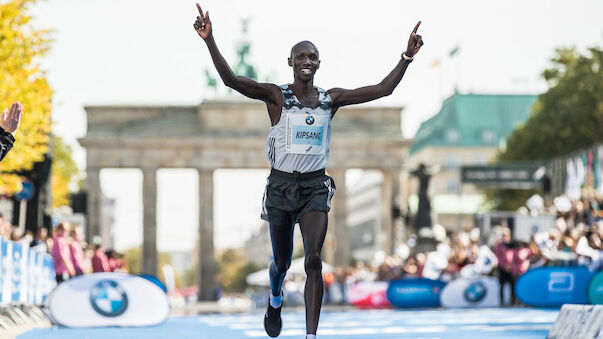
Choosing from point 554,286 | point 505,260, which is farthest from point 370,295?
point 554,286

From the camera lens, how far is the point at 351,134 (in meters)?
65.9

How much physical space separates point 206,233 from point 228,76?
58075 mm

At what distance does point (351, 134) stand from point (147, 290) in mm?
49619

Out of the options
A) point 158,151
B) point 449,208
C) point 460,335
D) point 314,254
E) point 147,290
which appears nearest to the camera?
point 314,254

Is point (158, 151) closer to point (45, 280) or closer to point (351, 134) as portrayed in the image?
point (351, 134)

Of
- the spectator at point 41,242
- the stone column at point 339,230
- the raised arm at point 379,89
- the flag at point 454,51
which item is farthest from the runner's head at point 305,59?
the flag at point 454,51

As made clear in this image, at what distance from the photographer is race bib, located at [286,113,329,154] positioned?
8344 millimetres

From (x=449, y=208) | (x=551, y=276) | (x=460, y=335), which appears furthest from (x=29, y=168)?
(x=449, y=208)

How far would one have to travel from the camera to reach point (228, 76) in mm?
8188

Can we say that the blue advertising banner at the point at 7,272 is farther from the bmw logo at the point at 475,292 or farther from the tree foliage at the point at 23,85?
the bmw logo at the point at 475,292

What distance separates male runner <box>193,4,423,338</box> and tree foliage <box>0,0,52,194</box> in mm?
16029

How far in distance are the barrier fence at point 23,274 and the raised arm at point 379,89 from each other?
7679mm

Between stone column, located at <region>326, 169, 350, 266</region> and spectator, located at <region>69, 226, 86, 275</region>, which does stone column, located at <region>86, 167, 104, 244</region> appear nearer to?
stone column, located at <region>326, 169, 350, 266</region>

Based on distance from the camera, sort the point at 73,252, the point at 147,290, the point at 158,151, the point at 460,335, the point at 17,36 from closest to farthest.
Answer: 1. the point at 460,335
2. the point at 147,290
3. the point at 73,252
4. the point at 17,36
5. the point at 158,151
